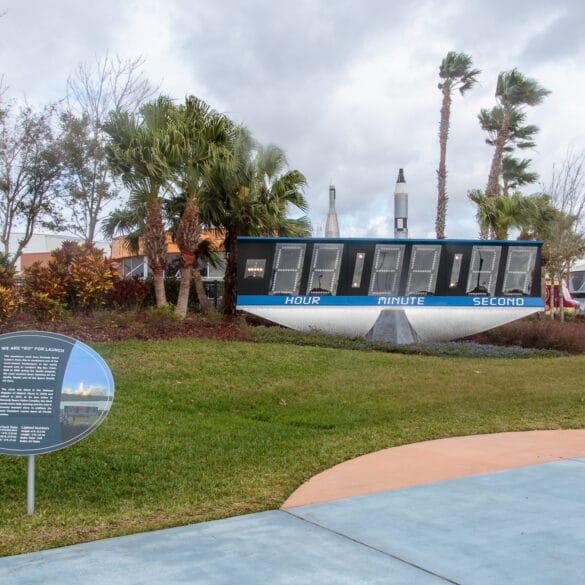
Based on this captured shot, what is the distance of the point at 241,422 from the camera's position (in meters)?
9.13

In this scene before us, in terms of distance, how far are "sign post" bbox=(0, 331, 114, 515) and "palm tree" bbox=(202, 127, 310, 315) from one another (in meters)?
13.1

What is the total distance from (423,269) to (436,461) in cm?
1055

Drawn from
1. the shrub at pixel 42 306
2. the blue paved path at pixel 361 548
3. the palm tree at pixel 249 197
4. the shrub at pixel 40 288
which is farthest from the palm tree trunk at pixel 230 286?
the blue paved path at pixel 361 548

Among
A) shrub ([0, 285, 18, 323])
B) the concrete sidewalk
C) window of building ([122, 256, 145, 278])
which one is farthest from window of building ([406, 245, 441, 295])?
window of building ([122, 256, 145, 278])

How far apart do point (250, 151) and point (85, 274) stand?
225 inches

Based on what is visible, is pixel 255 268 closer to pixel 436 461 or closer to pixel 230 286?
pixel 230 286

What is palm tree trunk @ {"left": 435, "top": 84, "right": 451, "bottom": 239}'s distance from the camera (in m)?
28.8

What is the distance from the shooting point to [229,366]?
1223 cm

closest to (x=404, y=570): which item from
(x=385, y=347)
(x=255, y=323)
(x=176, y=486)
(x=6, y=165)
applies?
(x=176, y=486)

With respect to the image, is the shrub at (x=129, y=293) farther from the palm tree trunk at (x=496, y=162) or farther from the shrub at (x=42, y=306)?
the palm tree trunk at (x=496, y=162)

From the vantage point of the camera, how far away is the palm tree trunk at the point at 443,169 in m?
28.8

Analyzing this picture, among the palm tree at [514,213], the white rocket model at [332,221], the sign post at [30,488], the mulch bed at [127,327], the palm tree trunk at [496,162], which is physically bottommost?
Answer: the sign post at [30,488]

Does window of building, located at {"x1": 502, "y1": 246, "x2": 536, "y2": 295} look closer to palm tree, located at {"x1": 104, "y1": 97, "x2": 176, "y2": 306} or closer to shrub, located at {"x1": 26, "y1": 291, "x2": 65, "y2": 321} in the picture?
palm tree, located at {"x1": 104, "y1": 97, "x2": 176, "y2": 306}

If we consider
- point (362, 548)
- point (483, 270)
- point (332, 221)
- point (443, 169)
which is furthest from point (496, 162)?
point (362, 548)
